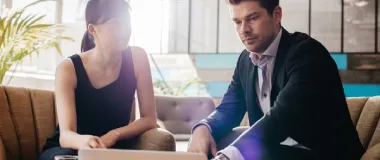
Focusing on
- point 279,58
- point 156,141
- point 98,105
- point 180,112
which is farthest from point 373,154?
point 180,112

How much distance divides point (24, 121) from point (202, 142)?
37.3 inches

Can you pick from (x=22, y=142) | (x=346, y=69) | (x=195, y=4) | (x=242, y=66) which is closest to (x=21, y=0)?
(x=22, y=142)

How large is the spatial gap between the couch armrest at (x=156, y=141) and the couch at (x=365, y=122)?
19 centimetres

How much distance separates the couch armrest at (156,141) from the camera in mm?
1817

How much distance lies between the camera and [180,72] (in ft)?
40.4

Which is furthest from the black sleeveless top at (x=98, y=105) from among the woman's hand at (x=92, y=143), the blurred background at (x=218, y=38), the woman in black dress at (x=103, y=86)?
the blurred background at (x=218, y=38)

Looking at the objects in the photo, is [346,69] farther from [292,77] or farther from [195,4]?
[292,77]

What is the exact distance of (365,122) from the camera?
6.48 ft

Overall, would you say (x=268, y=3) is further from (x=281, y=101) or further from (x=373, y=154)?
(x=373, y=154)

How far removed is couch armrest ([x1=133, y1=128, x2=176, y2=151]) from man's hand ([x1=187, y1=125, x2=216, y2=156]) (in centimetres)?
14

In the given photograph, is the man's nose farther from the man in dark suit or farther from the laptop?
the laptop

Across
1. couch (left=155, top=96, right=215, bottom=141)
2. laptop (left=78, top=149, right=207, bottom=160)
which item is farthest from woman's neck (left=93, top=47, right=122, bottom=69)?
couch (left=155, top=96, right=215, bottom=141)

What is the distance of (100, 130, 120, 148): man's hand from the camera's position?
70.8 inches

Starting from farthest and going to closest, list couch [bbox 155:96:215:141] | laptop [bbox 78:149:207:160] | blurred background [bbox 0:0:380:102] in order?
blurred background [bbox 0:0:380:102] < couch [bbox 155:96:215:141] < laptop [bbox 78:149:207:160]
